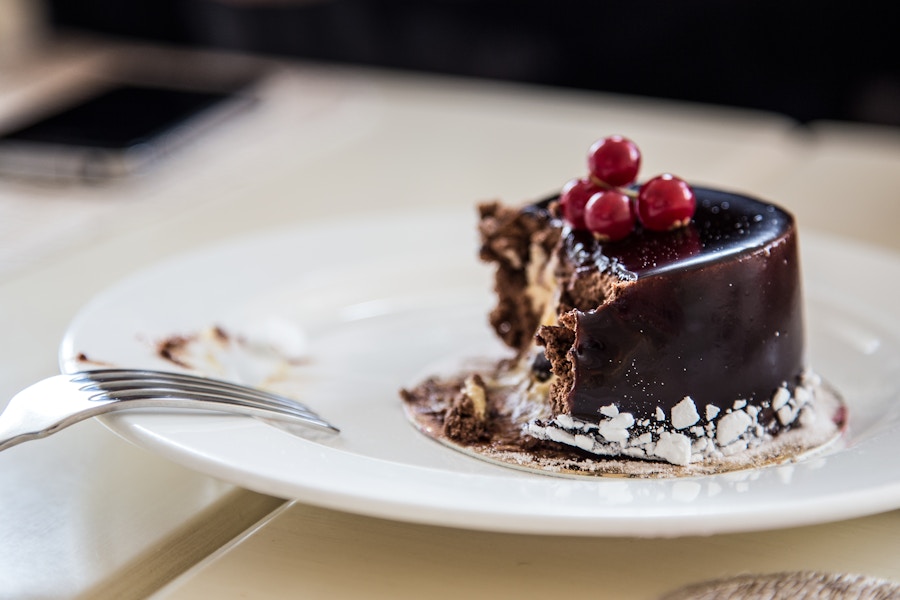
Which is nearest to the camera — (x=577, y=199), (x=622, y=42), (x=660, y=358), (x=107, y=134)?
(x=660, y=358)

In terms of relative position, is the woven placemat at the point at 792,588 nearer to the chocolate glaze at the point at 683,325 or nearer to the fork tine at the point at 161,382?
the chocolate glaze at the point at 683,325

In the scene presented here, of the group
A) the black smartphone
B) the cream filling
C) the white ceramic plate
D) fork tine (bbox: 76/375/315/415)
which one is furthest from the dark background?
fork tine (bbox: 76/375/315/415)

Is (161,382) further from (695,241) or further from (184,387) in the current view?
(695,241)

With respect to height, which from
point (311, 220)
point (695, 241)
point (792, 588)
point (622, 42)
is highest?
point (622, 42)

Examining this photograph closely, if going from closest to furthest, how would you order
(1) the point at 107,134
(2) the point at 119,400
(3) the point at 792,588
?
(3) the point at 792,588 → (2) the point at 119,400 → (1) the point at 107,134

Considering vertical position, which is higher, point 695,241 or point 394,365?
point 695,241

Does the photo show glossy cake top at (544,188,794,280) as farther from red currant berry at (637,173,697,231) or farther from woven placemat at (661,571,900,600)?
woven placemat at (661,571,900,600)

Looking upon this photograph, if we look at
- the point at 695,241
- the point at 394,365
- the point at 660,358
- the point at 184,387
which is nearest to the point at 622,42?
the point at 394,365

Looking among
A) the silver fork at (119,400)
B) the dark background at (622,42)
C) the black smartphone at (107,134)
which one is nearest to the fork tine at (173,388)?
the silver fork at (119,400)
